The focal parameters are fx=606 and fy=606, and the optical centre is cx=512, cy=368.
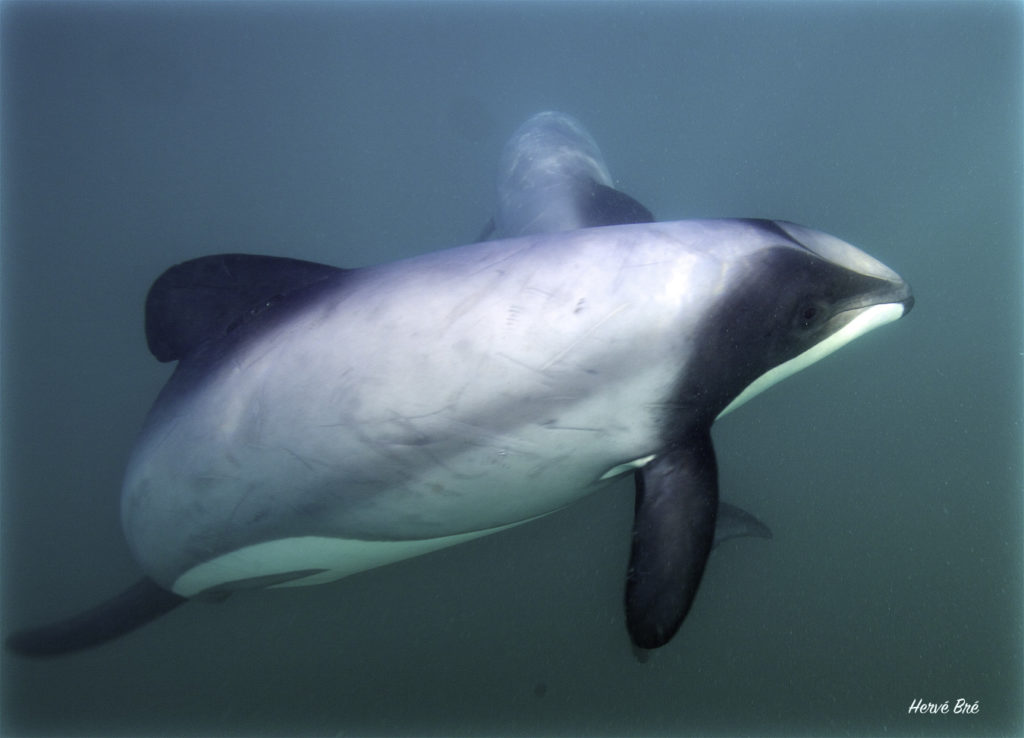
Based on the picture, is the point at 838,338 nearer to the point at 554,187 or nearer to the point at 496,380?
the point at 496,380

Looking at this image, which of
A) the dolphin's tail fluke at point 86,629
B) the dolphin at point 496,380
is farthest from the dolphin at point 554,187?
the dolphin's tail fluke at point 86,629

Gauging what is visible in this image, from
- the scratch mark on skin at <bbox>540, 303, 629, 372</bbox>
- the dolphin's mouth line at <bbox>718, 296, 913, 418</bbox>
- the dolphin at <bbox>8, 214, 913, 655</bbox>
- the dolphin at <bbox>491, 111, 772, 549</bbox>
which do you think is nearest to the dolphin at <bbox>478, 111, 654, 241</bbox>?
the dolphin at <bbox>491, 111, 772, 549</bbox>

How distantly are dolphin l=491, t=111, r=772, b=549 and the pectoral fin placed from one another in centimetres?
237

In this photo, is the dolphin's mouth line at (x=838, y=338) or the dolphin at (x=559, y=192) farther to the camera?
the dolphin at (x=559, y=192)

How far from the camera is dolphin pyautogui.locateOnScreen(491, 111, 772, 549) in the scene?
5.65 metres

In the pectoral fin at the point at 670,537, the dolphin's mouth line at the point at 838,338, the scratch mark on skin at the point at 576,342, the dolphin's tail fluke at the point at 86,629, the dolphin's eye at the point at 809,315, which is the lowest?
the dolphin's tail fluke at the point at 86,629

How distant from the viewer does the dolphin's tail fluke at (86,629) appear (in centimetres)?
461

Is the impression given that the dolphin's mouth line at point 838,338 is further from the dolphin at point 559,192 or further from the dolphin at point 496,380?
the dolphin at point 559,192

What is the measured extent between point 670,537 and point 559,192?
514 cm

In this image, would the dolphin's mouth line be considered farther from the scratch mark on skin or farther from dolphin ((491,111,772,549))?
dolphin ((491,111,772,549))

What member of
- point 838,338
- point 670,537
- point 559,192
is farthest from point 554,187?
point 670,537

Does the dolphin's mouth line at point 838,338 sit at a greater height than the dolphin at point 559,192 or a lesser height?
lesser

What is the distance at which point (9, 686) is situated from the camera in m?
6.29

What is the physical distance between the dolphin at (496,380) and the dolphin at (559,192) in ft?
8.13
